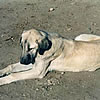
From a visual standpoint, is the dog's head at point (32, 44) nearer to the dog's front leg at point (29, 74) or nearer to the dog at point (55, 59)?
the dog at point (55, 59)

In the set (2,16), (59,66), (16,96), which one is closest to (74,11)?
(2,16)

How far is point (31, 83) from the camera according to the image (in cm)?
623

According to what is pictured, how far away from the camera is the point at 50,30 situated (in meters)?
8.29

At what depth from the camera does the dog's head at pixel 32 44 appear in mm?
5711

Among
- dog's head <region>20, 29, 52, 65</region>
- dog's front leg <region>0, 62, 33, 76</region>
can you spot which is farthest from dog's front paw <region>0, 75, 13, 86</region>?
dog's head <region>20, 29, 52, 65</region>

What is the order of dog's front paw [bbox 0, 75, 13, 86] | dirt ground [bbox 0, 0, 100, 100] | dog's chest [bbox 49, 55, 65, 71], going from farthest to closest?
dog's chest [bbox 49, 55, 65, 71] → dog's front paw [bbox 0, 75, 13, 86] → dirt ground [bbox 0, 0, 100, 100]

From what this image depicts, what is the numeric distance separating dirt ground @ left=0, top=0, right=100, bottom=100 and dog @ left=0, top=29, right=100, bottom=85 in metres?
0.14

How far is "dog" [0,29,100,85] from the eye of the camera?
5.99 metres

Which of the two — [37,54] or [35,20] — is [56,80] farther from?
[35,20]

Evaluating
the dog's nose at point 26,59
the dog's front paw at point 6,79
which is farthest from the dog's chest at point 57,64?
the dog's front paw at point 6,79

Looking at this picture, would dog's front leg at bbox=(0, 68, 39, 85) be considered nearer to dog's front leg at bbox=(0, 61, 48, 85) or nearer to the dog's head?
dog's front leg at bbox=(0, 61, 48, 85)

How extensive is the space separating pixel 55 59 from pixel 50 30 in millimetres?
2044

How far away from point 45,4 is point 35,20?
1.09m

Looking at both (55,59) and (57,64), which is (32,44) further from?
(57,64)
